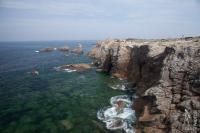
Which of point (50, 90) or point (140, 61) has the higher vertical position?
point (140, 61)

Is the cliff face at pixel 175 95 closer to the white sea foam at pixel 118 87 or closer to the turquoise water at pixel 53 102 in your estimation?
the turquoise water at pixel 53 102

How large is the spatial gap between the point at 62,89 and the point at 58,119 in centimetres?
1599

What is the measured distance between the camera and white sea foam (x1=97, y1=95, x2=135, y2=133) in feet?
97.2

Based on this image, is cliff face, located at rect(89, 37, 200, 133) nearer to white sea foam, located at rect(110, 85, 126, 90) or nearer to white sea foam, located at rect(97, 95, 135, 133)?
white sea foam, located at rect(97, 95, 135, 133)

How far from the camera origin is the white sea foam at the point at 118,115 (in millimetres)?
29625

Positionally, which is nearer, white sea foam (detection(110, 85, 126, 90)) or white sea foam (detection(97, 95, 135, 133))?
white sea foam (detection(97, 95, 135, 133))

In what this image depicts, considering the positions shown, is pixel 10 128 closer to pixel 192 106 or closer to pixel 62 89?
pixel 62 89

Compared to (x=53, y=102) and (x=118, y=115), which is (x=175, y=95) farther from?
(x=53, y=102)

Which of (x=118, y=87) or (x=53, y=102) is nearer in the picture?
(x=53, y=102)

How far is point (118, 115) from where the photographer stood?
33219mm

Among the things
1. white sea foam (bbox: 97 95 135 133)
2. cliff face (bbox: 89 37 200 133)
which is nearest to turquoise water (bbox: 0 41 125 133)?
white sea foam (bbox: 97 95 135 133)

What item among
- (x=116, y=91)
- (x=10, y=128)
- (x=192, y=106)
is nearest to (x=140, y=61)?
(x=116, y=91)

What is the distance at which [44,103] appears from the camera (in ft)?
124

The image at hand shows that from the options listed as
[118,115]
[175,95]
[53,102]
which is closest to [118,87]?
[118,115]
